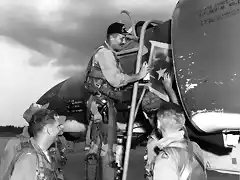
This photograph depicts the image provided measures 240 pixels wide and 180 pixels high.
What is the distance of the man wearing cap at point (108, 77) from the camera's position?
5.56m

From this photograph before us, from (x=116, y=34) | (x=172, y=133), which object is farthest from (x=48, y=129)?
(x=116, y=34)

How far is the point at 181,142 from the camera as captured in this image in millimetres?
3398

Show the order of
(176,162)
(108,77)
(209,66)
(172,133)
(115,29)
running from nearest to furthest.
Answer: (176,162) → (172,133) → (209,66) → (108,77) → (115,29)

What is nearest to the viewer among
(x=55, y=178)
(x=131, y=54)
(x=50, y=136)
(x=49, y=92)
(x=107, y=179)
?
(x=50, y=136)

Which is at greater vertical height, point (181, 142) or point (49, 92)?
point (49, 92)

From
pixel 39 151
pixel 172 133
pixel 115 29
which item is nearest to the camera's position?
pixel 172 133

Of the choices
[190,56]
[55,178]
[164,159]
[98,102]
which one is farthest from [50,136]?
[98,102]

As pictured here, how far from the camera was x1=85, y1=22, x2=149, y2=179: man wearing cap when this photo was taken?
18.2ft

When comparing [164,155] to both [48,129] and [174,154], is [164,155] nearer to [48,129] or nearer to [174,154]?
[174,154]

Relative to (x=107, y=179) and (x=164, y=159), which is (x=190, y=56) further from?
(x=107, y=179)

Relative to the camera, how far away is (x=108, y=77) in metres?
5.54

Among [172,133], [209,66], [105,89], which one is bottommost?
[172,133]

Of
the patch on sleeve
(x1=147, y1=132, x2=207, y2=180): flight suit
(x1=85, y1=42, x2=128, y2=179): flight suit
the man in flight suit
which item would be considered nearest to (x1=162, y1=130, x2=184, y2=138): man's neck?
(x1=147, y1=132, x2=207, y2=180): flight suit

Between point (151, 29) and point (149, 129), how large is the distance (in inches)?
60.0
